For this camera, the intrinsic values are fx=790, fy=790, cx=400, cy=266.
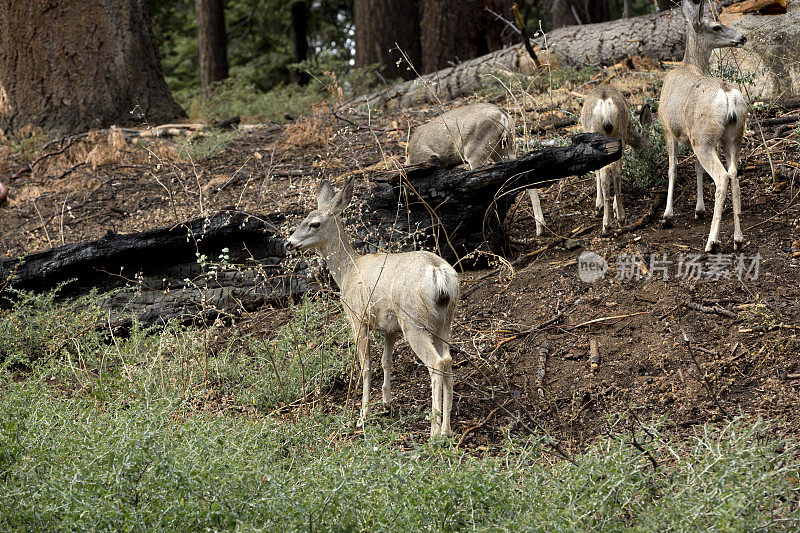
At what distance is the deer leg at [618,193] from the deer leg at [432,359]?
10.3 ft

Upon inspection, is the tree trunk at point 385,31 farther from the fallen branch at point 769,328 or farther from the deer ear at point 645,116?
the fallen branch at point 769,328

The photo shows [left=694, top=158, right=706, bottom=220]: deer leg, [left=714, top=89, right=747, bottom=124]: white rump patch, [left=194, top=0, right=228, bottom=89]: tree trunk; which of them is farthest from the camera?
[left=194, top=0, right=228, bottom=89]: tree trunk

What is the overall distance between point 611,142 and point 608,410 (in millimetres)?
2408

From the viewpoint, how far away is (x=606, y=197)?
7418mm

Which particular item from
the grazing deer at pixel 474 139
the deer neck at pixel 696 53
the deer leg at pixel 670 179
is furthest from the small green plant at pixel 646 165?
the grazing deer at pixel 474 139

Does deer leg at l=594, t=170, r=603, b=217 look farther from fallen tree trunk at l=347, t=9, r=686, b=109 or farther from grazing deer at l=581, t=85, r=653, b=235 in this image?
fallen tree trunk at l=347, t=9, r=686, b=109

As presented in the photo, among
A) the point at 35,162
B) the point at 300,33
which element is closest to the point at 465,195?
the point at 35,162

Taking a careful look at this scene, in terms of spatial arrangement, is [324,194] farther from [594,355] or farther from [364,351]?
[594,355]

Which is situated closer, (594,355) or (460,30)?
(594,355)

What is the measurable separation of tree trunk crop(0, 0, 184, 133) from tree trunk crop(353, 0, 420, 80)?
18.0 feet

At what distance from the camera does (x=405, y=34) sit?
56.5 feet

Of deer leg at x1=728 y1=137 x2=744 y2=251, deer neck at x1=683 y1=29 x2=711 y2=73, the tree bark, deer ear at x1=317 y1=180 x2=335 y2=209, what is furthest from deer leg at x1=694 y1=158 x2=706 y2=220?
the tree bark

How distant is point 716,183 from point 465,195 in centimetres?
219

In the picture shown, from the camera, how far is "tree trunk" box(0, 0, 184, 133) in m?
13.0
